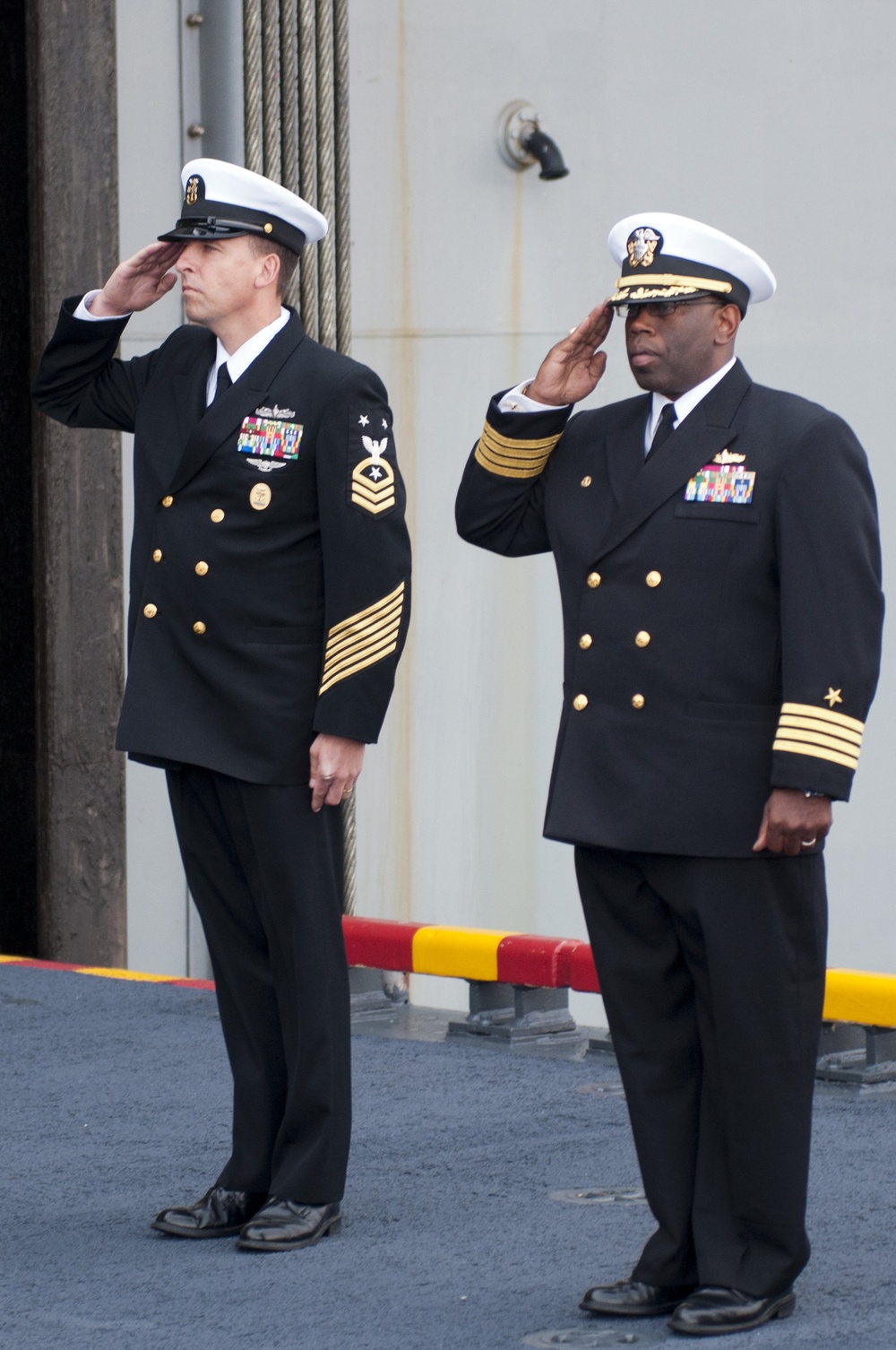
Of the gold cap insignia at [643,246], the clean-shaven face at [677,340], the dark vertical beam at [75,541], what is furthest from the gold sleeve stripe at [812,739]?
the dark vertical beam at [75,541]

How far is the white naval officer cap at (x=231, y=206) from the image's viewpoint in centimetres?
337

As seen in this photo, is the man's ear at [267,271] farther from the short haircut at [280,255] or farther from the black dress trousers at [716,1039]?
the black dress trousers at [716,1039]

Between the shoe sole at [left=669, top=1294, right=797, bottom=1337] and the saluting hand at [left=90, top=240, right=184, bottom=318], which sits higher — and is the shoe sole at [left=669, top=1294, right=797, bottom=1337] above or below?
below

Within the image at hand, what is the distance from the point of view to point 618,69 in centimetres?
663

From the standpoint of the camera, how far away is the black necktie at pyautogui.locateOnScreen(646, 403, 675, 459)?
299cm

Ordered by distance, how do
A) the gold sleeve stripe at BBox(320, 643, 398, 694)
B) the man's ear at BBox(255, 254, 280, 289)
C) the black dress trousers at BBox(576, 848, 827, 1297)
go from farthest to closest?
the man's ear at BBox(255, 254, 280, 289) → the gold sleeve stripe at BBox(320, 643, 398, 694) → the black dress trousers at BBox(576, 848, 827, 1297)

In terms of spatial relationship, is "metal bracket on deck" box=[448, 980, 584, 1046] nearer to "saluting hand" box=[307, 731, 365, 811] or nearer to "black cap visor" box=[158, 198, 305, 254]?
"saluting hand" box=[307, 731, 365, 811]

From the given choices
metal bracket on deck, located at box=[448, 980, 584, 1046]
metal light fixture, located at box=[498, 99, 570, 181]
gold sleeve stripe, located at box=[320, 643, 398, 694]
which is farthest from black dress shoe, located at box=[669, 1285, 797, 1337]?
metal light fixture, located at box=[498, 99, 570, 181]

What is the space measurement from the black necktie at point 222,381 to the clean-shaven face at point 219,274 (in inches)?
3.6

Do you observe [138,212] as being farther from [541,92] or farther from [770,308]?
[770,308]

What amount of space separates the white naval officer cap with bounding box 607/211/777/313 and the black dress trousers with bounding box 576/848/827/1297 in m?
0.73

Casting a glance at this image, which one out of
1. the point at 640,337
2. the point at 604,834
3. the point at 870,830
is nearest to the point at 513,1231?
the point at 604,834

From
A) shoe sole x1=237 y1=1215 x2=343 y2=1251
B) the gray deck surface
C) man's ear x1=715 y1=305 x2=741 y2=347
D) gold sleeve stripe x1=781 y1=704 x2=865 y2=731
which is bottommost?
the gray deck surface

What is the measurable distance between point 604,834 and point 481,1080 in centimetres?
176
